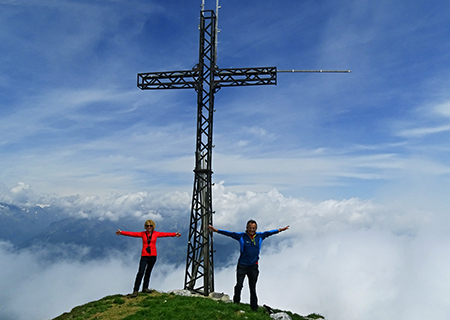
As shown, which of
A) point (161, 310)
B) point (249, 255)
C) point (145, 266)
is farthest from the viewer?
point (145, 266)

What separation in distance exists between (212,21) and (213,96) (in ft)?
15.5

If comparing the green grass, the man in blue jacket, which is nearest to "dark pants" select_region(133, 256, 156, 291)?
the green grass

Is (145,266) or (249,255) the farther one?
(145,266)

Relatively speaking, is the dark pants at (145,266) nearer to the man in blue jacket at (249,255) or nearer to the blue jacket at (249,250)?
the man in blue jacket at (249,255)

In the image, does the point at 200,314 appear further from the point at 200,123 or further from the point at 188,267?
the point at 200,123

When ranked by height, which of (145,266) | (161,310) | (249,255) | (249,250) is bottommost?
(161,310)

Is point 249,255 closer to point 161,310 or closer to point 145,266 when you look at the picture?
point 161,310

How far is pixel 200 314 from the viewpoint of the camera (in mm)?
10453

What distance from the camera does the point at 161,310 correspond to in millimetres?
10805

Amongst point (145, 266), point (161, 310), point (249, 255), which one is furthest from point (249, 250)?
point (145, 266)

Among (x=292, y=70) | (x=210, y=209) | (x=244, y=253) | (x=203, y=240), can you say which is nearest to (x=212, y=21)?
(x=292, y=70)

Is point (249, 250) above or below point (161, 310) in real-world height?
above

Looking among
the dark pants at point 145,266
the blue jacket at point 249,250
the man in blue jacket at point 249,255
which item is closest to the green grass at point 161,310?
the dark pants at point 145,266

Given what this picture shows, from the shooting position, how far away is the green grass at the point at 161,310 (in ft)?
34.2
